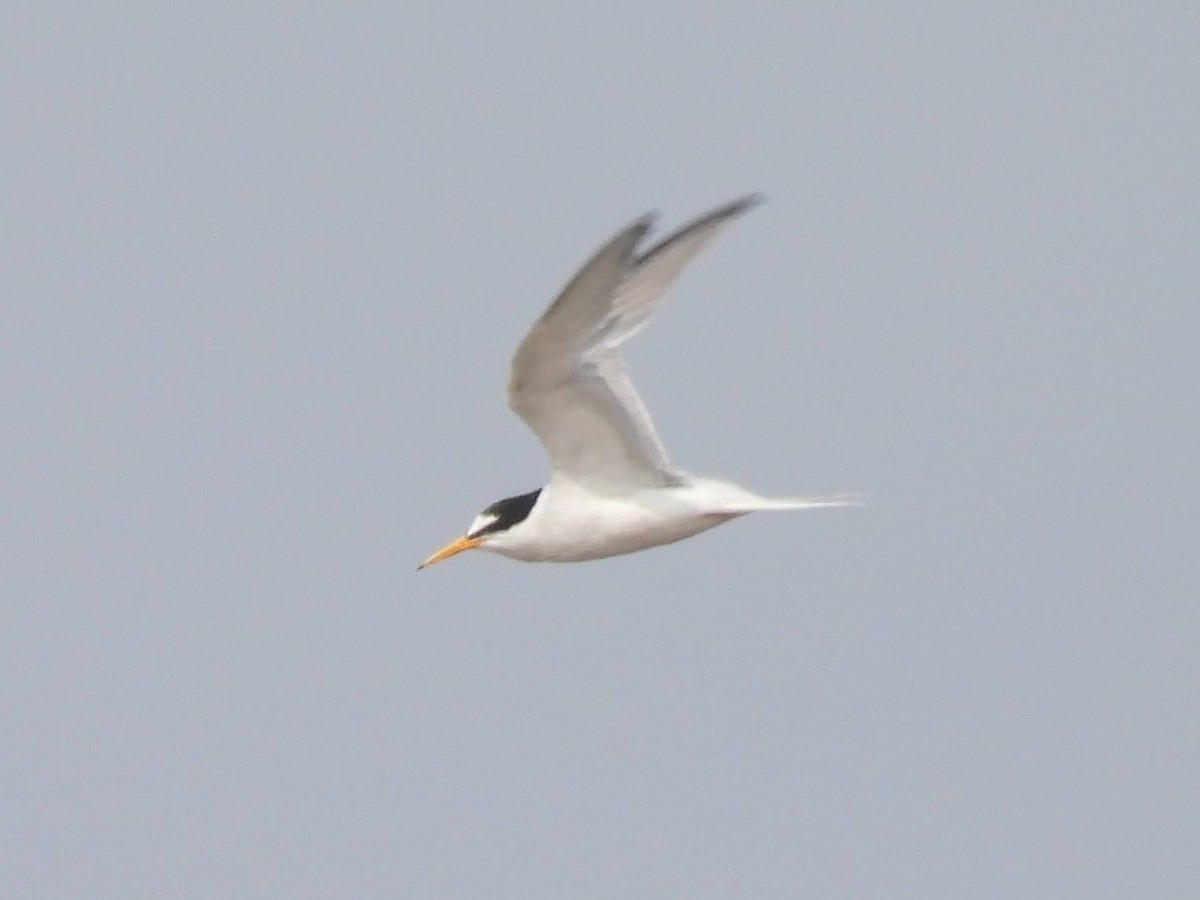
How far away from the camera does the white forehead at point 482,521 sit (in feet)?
48.9

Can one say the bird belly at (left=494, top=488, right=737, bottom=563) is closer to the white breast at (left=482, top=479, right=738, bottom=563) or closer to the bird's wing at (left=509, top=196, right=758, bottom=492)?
the white breast at (left=482, top=479, right=738, bottom=563)

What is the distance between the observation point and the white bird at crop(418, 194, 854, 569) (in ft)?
44.5

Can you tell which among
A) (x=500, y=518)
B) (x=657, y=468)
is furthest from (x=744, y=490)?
(x=500, y=518)

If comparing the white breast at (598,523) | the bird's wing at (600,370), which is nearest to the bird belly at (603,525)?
the white breast at (598,523)

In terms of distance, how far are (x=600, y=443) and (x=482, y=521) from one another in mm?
987

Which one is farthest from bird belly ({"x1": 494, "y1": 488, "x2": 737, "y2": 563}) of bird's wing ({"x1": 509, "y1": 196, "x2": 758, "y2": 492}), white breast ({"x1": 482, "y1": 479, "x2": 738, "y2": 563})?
bird's wing ({"x1": 509, "y1": 196, "x2": 758, "y2": 492})

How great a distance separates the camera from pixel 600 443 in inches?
563

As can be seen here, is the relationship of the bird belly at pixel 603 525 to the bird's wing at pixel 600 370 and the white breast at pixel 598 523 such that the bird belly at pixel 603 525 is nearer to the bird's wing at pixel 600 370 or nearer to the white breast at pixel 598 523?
the white breast at pixel 598 523

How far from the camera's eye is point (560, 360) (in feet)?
45.0

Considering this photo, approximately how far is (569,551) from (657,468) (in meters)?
0.69

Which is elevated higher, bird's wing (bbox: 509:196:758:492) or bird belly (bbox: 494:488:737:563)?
bird's wing (bbox: 509:196:758:492)

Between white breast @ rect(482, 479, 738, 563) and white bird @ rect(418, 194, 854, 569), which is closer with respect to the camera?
white bird @ rect(418, 194, 854, 569)

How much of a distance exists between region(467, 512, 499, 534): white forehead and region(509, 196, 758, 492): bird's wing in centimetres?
59

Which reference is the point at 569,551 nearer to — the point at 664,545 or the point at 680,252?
the point at 664,545
